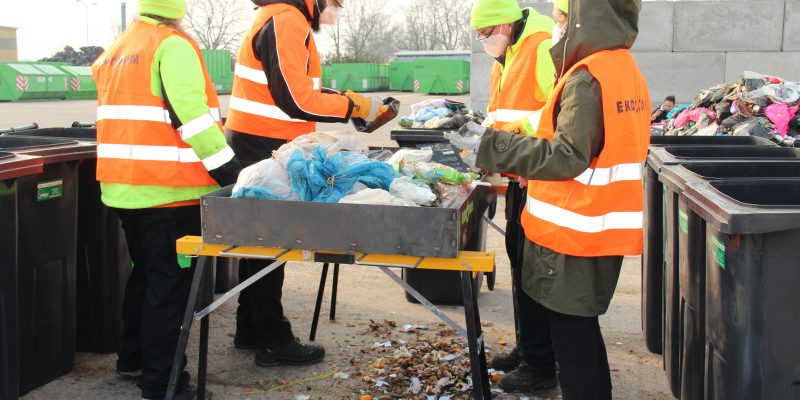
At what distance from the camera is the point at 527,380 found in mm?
3895

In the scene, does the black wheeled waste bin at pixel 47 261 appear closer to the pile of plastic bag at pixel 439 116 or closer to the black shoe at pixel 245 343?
the black shoe at pixel 245 343

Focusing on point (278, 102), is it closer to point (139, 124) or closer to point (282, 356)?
point (139, 124)

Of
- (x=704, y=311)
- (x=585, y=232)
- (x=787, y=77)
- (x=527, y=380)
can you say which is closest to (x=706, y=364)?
(x=704, y=311)

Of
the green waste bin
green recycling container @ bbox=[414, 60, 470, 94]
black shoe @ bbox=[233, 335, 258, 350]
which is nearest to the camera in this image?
black shoe @ bbox=[233, 335, 258, 350]

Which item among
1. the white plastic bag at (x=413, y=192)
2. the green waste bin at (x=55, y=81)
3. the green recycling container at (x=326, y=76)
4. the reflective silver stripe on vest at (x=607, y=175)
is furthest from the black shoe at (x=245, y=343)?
the green recycling container at (x=326, y=76)

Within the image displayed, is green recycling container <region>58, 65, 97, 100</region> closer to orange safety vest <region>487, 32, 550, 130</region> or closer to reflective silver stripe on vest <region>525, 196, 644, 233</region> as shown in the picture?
orange safety vest <region>487, 32, 550, 130</region>

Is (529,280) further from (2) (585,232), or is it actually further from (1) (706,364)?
(1) (706,364)

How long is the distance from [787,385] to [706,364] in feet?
1.52

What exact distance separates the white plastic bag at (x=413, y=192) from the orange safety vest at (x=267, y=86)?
101 cm

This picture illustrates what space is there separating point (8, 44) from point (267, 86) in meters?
56.2

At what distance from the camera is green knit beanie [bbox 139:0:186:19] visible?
11.5ft

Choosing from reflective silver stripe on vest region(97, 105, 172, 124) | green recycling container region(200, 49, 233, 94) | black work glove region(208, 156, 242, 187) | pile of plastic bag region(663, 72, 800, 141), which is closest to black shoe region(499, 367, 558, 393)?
black work glove region(208, 156, 242, 187)

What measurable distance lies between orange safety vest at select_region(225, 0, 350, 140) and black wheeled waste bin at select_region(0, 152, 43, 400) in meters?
1.12

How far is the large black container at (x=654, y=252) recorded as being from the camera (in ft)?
14.1
